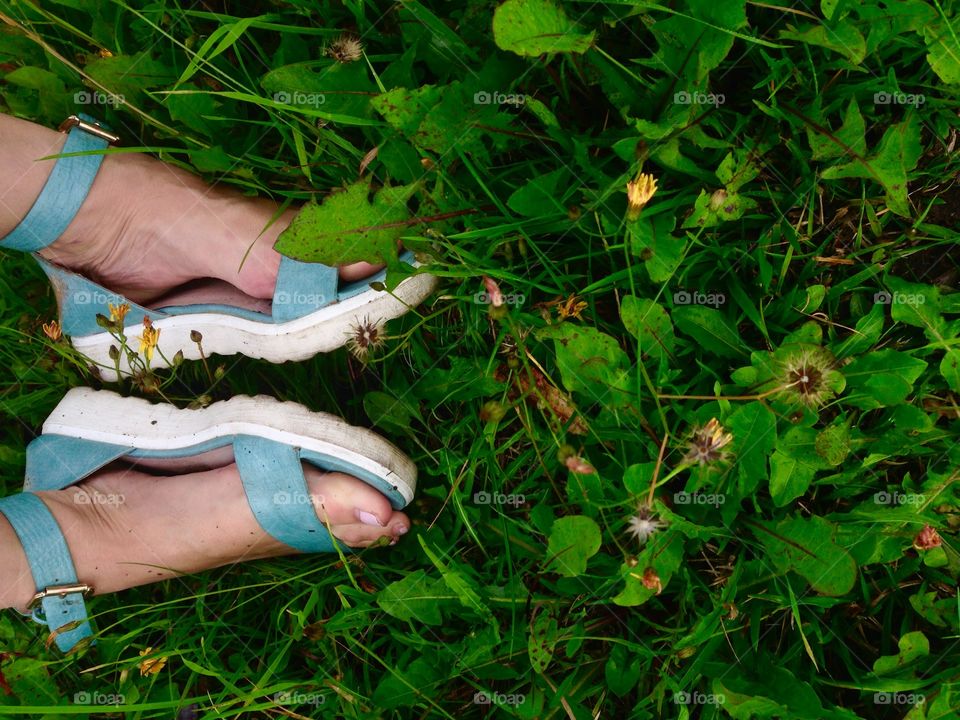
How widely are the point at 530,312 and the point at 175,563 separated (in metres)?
1.19

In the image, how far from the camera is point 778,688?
151cm

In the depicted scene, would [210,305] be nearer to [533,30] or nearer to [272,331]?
[272,331]

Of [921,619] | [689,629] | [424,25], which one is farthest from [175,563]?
[921,619]

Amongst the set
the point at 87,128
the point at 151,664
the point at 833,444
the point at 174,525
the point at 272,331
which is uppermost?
the point at 87,128

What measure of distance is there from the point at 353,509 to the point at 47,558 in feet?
2.68

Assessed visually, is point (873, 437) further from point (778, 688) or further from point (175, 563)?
point (175, 563)

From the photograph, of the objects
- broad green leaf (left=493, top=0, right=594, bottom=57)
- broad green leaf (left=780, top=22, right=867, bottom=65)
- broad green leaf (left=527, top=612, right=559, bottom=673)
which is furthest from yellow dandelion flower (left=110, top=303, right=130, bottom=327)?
broad green leaf (left=780, top=22, right=867, bottom=65)

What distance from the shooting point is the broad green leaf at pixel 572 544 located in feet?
4.89

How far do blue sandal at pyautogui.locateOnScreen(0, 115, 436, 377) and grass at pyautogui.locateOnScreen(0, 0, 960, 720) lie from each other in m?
0.14

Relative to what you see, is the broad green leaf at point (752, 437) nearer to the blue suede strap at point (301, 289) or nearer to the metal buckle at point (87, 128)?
the blue suede strap at point (301, 289)

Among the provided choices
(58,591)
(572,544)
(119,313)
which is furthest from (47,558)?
(572,544)

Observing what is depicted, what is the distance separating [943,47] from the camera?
4.70ft

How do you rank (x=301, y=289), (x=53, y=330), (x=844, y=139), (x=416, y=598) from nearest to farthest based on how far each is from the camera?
(x=844, y=139)
(x=416, y=598)
(x=301, y=289)
(x=53, y=330)

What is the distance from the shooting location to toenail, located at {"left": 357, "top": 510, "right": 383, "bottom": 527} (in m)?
1.81
